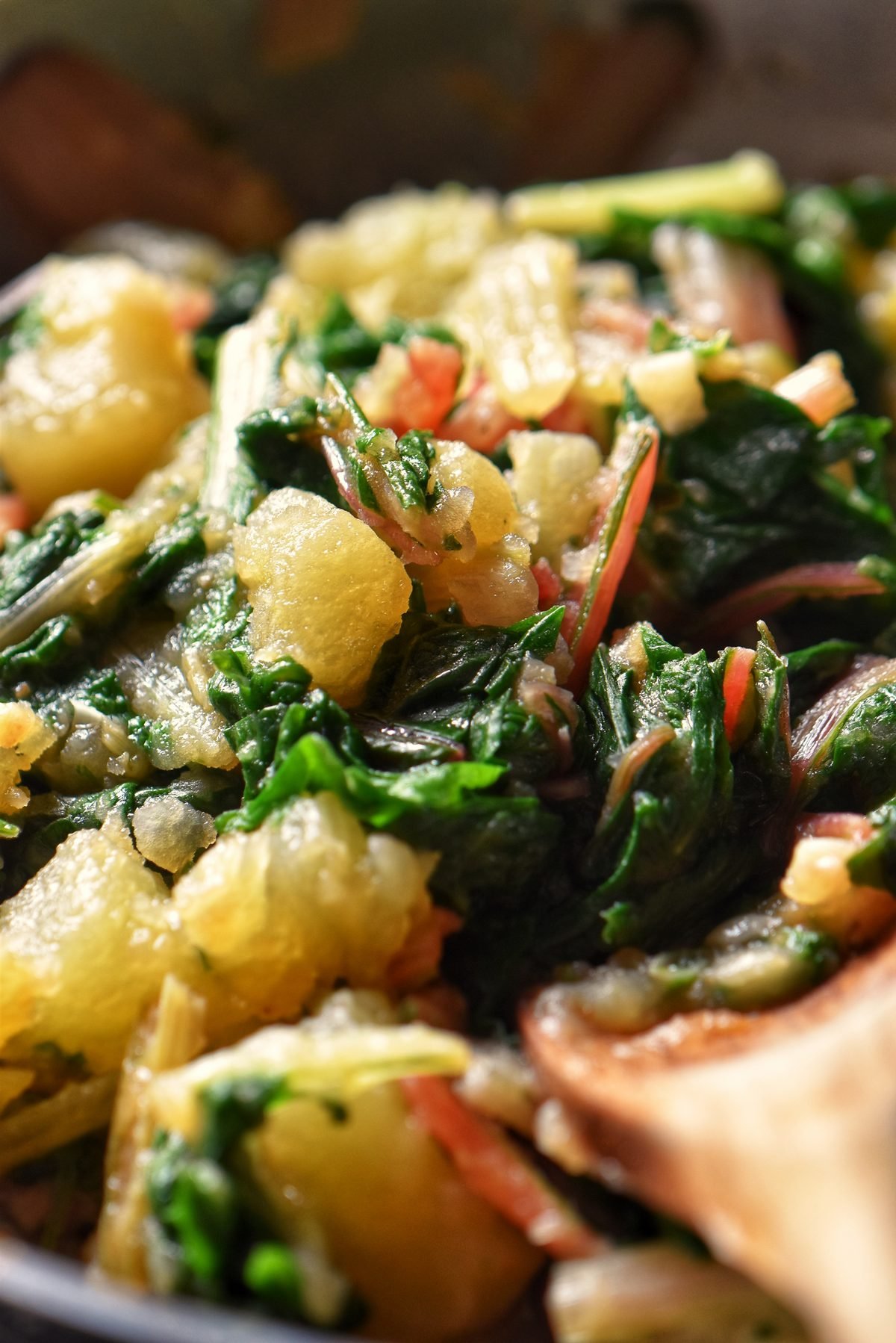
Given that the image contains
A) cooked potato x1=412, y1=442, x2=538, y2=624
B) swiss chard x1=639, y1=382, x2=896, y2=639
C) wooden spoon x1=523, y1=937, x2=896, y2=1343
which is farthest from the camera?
swiss chard x1=639, y1=382, x2=896, y2=639

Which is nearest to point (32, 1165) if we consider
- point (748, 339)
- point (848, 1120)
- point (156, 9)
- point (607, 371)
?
point (848, 1120)

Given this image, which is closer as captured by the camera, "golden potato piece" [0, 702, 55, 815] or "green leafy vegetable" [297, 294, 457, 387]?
"golden potato piece" [0, 702, 55, 815]

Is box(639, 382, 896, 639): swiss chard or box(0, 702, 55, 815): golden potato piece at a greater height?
box(0, 702, 55, 815): golden potato piece

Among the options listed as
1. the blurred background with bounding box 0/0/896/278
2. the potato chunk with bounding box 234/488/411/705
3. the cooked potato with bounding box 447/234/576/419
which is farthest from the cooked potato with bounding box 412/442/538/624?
the blurred background with bounding box 0/0/896/278

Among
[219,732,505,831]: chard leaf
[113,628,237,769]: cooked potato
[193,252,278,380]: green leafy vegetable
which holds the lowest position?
[219,732,505,831]: chard leaf

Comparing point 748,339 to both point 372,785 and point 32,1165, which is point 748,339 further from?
point 32,1165

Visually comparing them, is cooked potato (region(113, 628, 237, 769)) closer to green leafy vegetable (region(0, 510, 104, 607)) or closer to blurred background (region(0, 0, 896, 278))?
green leafy vegetable (region(0, 510, 104, 607))

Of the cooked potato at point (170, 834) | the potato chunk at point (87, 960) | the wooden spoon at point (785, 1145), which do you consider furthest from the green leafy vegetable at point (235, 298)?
the wooden spoon at point (785, 1145)
